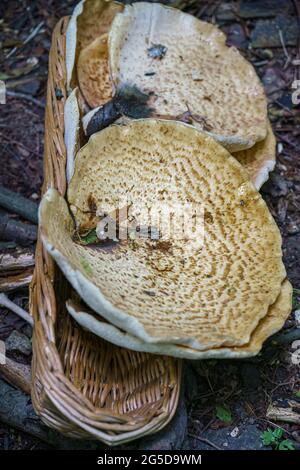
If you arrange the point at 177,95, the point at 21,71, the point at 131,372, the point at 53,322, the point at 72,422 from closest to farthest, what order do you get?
the point at 72,422 → the point at 53,322 → the point at 131,372 → the point at 177,95 → the point at 21,71

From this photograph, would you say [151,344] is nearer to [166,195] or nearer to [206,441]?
[206,441]

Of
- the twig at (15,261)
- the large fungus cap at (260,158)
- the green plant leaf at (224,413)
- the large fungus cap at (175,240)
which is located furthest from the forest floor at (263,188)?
the large fungus cap at (175,240)

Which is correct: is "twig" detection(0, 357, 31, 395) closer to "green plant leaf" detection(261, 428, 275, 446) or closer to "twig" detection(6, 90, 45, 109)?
"green plant leaf" detection(261, 428, 275, 446)

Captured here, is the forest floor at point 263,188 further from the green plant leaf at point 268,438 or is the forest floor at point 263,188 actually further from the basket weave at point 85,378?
the basket weave at point 85,378

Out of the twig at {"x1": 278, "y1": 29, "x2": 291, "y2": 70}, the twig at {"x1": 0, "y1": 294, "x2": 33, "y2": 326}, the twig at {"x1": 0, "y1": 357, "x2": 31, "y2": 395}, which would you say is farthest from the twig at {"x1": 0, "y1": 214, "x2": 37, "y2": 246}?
the twig at {"x1": 278, "y1": 29, "x2": 291, "y2": 70}

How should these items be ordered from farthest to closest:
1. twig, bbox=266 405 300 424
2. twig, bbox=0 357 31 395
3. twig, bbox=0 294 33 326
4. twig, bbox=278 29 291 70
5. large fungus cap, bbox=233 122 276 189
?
twig, bbox=278 29 291 70, large fungus cap, bbox=233 122 276 189, twig, bbox=0 294 33 326, twig, bbox=0 357 31 395, twig, bbox=266 405 300 424

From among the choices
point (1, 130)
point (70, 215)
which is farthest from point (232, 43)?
point (70, 215)

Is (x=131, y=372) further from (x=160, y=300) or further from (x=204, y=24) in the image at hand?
(x=204, y=24)
